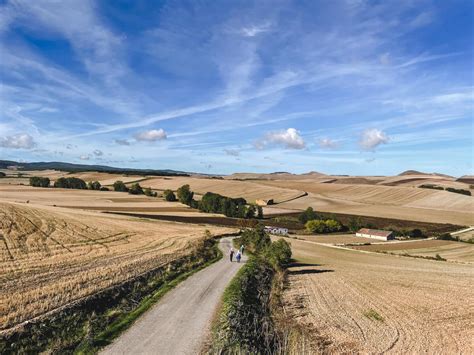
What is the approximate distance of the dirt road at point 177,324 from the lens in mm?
15031

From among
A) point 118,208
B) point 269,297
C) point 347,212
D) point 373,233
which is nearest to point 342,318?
point 269,297

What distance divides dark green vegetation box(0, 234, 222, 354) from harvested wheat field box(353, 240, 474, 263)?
50.9 metres

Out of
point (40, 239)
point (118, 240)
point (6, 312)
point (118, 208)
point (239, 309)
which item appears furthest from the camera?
point (118, 208)

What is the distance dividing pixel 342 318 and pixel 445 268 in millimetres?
32647

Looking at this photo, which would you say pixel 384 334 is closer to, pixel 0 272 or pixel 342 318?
pixel 342 318

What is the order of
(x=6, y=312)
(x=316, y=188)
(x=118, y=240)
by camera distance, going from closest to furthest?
(x=6, y=312) → (x=118, y=240) → (x=316, y=188)

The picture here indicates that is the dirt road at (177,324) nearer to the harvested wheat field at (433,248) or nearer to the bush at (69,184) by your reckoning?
the harvested wheat field at (433,248)

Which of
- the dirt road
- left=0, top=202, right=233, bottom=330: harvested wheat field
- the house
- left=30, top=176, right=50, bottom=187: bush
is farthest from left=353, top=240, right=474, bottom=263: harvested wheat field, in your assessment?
left=30, top=176, right=50, bottom=187: bush

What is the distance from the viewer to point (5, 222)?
43875 millimetres

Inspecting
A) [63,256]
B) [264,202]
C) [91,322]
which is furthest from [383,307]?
[264,202]

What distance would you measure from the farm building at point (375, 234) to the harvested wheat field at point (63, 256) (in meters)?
45.9

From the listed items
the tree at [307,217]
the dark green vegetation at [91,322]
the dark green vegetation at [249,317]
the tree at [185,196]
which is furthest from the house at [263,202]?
the dark green vegetation at [91,322]

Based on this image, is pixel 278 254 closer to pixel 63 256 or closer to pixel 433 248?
pixel 63 256

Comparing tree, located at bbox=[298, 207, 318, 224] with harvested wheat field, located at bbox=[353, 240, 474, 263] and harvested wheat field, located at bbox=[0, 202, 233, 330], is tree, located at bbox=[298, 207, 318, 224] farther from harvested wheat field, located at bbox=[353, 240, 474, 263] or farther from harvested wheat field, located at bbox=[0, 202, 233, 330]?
harvested wheat field, located at bbox=[0, 202, 233, 330]
